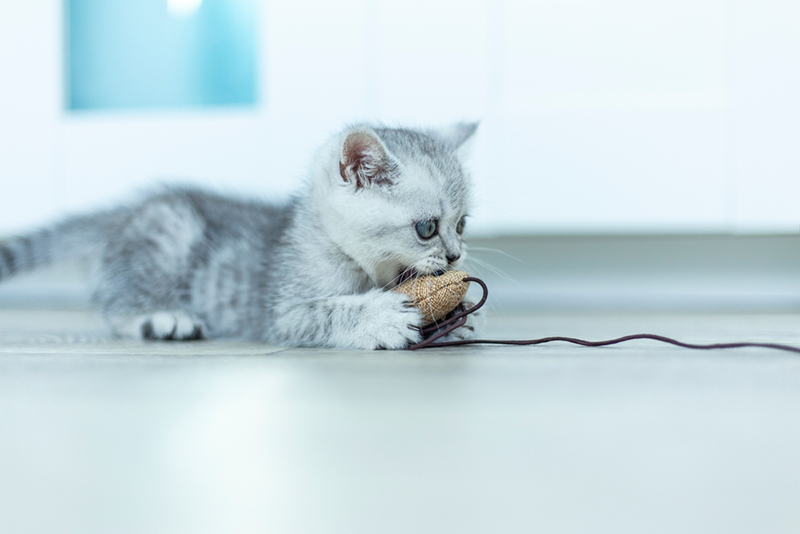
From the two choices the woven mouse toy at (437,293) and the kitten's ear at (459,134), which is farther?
the kitten's ear at (459,134)

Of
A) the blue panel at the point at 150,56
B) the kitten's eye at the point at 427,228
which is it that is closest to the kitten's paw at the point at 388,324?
the kitten's eye at the point at 427,228

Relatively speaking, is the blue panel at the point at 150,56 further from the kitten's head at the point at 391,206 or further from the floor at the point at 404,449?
the floor at the point at 404,449

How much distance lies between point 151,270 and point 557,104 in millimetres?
1442

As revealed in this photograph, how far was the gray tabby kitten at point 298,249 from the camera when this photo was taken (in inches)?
47.4

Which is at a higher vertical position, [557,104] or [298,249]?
[557,104]

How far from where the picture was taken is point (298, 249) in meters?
1.36

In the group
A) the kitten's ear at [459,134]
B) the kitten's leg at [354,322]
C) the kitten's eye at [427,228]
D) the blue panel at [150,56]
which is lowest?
the kitten's leg at [354,322]

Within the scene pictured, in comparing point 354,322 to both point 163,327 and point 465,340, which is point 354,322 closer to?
point 465,340

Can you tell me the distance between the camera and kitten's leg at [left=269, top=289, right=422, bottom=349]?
→ 1143 millimetres

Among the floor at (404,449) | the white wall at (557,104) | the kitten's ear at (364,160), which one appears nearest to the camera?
the floor at (404,449)

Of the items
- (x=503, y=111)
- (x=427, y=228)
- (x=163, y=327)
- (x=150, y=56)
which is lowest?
(x=163, y=327)

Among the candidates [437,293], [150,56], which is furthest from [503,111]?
[150,56]

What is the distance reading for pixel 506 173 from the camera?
212 cm

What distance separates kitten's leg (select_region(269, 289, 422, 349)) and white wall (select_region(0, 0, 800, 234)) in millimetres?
851
